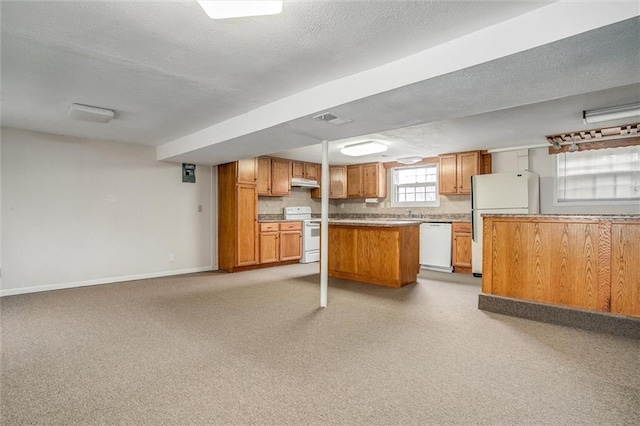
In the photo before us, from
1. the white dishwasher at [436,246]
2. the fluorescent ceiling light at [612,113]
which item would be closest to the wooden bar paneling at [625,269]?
the fluorescent ceiling light at [612,113]

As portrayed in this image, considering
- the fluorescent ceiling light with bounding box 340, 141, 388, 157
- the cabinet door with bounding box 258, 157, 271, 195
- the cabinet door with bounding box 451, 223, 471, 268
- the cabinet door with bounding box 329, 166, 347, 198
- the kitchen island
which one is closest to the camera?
the kitchen island

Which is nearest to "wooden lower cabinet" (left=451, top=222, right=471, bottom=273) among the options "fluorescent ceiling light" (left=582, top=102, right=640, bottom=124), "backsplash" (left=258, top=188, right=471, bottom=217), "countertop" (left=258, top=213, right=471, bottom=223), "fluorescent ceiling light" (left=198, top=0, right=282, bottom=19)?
"countertop" (left=258, top=213, right=471, bottom=223)

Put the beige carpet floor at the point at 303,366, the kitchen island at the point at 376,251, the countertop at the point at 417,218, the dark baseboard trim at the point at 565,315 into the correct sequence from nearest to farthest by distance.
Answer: the beige carpet floor at the point at 303,366
the dark baseboard trim at the point at 565,315
the kitchen island at the point at 376,251
the countertop at the point at 417,218

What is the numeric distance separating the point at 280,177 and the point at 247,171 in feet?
3.06

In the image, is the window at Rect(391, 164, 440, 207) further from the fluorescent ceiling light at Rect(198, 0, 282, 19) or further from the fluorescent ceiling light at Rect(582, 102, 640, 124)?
the fluorescent ceiling light at Rect(198, 0, 282, 19)

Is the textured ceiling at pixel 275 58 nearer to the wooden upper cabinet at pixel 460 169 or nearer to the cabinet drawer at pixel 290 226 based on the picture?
the wooden upper cabinet at pixel 460 169

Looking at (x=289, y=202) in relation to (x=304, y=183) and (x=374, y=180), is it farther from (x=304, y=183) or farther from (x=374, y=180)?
(x=374, y=180)

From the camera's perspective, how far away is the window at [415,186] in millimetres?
6793

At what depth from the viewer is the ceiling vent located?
2.99 meters

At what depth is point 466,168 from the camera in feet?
19.5

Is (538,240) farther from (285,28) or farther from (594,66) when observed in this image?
(285,28)

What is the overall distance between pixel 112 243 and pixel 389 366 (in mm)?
4746

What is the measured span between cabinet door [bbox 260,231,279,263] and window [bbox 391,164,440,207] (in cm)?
284

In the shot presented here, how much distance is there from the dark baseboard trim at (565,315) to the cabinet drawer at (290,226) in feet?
13.2
